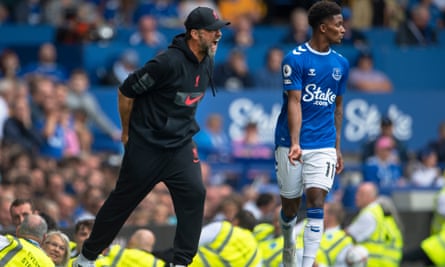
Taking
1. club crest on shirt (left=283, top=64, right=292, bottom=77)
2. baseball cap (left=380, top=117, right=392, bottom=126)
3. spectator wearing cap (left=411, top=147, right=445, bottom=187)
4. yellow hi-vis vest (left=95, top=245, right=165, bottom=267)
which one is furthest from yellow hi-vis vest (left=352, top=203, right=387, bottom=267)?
baseball cap (left=380, top=117, right=392, bottom=126)

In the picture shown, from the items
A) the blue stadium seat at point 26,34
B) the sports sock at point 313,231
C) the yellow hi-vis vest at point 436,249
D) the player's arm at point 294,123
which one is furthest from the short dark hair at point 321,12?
the blue stadium seat at point 26,34

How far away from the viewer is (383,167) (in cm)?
1869

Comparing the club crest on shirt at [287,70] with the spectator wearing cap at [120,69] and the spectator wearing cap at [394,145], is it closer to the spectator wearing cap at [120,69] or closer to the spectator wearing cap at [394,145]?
the spectator wearing cap at [120,69]

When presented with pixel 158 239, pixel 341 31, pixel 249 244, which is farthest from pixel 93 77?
pixel 341 31

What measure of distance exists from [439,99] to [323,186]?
11.6m

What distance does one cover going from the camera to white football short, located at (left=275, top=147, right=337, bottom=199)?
10.0 metres

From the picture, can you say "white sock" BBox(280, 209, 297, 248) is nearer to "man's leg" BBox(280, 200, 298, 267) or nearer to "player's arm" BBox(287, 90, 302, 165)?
"man's leg" BBox(280, 200, 298, 267)

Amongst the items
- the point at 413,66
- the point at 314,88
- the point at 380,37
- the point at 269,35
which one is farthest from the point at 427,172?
the point at 314,88

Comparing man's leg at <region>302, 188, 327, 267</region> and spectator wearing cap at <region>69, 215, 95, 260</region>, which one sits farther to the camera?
spectator wearing cap at <region>69, 215, 95, 260</region>

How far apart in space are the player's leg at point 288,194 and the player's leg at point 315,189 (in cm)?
10

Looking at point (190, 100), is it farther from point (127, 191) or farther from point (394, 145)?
point (394, 145)

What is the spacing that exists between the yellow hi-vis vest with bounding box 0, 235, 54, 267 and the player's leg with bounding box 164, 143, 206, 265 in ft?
3.24

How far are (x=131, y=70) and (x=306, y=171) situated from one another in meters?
9.10

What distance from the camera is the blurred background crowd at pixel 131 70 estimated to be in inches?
608
